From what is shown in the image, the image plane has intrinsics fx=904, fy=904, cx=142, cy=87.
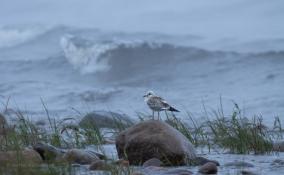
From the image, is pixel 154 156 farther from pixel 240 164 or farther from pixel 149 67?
pixel 149 67

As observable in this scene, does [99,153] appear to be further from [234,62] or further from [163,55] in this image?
[163,55]

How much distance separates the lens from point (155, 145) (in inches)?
304

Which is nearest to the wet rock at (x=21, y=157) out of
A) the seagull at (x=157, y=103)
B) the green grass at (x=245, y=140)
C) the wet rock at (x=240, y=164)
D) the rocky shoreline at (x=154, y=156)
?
the rocky shoreline at (x=154, y=156)

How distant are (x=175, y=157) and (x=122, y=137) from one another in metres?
0.52

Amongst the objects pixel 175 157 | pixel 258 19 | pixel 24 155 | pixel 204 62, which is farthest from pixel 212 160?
pixel 258 19

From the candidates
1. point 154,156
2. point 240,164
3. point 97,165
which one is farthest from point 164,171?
point 240,164

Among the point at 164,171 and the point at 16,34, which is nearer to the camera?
the point at 164,171

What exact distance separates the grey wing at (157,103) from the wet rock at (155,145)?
0.74ft

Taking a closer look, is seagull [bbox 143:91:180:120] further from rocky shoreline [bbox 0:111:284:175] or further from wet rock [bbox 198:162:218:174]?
wet rock [bbox 198:162:218:174]

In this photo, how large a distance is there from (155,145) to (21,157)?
4.65 ft

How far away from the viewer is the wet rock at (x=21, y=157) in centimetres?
667

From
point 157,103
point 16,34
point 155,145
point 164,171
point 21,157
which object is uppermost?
point 16,34

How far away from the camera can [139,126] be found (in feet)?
25.8

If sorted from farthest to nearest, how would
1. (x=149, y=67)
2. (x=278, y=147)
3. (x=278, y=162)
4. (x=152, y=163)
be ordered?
1. (x=149, y=67)
2. (x=278, y=147)
3. (x=278, y=162)
4. (x=152, y=163)
